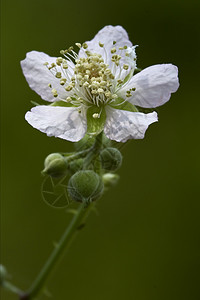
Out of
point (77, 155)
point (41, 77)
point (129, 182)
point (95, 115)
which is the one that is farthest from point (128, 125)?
point (129, 182)

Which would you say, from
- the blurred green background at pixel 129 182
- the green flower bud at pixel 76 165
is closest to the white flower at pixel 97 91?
the green flower bud at pixel 76 165

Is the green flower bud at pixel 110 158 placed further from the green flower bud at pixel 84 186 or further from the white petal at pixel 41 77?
the white petal at pixel 41 77

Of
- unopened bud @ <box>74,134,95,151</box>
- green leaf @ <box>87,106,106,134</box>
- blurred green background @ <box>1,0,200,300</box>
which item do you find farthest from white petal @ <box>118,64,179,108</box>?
blurred green background @ <box>1,0,200,300</box>

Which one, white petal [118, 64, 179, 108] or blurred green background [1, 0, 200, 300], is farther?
blurred green background [1, 0, 200, 300]

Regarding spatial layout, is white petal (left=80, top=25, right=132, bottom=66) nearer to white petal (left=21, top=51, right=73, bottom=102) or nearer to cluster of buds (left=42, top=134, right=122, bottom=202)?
white petal (left=21, top=51, right=73, bottom=102)

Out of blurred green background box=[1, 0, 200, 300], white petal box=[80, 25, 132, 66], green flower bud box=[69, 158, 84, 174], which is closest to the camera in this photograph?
green flower bud box=[69, 158, 84, 174]

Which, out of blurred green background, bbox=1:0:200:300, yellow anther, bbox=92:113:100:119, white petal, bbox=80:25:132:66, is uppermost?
white petal, bbox=80:25:132:66

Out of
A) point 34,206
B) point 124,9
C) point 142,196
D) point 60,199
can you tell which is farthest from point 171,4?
point 60,199
